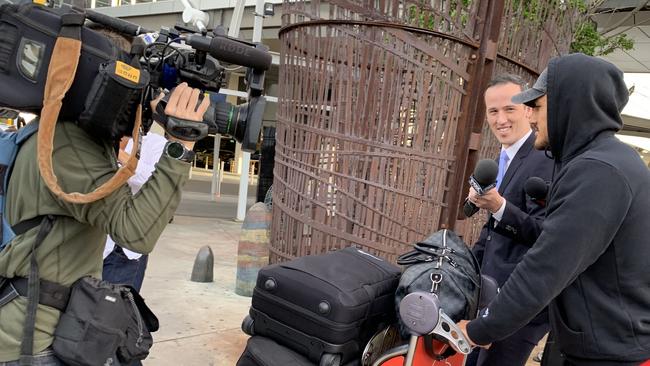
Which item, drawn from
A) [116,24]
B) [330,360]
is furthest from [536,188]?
[116,24]

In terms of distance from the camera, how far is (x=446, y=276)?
202 cm

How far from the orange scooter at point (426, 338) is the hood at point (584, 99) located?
72cm

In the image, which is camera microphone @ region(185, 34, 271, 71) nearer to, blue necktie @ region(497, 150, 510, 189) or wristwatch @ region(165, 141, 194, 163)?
wristwatch @ region(165, 141, 194, 163)

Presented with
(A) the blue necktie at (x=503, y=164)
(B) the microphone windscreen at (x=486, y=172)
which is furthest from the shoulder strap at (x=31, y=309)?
(A) the blue necktie at (x=503, y=164)

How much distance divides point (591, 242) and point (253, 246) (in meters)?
4.10

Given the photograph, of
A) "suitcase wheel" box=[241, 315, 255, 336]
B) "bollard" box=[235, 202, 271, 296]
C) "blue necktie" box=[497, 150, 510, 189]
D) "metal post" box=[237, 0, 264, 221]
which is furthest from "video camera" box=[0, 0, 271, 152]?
"metal post" box=[237, 0, 264, 221]

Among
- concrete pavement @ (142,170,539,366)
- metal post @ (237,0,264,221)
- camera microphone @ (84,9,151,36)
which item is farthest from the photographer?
metal post @ (237,0,264,221)

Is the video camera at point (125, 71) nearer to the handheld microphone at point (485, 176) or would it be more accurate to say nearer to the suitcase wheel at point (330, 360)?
the suitcase wheel at point (330, 360)

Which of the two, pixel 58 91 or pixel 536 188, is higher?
pixel 58 91

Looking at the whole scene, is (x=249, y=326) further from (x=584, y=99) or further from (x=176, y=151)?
(x=584, y=99)

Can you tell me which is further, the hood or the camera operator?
the hood

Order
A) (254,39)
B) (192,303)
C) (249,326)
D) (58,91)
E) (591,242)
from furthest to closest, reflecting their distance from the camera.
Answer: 1. (254,39)
2. (192,303)
3. (249,326)
4. (591,242)
5. (58,91)

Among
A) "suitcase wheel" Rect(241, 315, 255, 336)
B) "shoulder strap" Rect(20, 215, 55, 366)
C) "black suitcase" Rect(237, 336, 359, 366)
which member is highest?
"shoulder strap" Rect(20, 215, 55, 366)

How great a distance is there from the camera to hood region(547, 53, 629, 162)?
1734 millimetres
